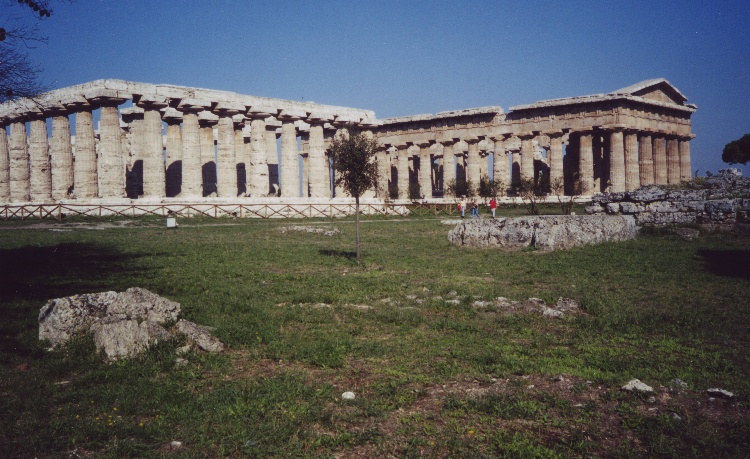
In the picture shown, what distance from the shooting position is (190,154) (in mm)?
38500

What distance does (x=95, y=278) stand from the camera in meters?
12.5

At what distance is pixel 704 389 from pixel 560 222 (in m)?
12.9

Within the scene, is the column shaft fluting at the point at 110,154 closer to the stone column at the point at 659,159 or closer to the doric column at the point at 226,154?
the doric column at the point at 226,154

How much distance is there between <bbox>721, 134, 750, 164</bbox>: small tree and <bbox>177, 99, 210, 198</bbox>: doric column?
240ft

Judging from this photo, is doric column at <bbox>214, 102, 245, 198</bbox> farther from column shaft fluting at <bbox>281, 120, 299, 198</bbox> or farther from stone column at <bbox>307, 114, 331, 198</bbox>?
stone column at <bbox>307, 114, 331, 198</bbox>

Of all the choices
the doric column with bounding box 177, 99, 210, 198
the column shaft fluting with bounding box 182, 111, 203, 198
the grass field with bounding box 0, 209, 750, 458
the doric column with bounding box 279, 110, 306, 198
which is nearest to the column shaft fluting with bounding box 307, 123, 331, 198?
the doric column with bounding box 279, 110, 306, 198

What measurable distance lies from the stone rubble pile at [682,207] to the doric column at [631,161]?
1012 inches

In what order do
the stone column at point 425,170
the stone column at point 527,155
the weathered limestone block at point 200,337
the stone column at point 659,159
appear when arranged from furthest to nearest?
the stone column at point 425,170 → the stone column at point 659,159 → the stone column at point 527,155 → the weathered limestone block at point 200,337

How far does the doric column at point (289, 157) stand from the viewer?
44.4 m

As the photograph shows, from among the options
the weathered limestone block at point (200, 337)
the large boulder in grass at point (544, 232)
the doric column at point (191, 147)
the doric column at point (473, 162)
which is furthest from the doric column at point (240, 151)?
the weathered limestone block at point (200, 337)

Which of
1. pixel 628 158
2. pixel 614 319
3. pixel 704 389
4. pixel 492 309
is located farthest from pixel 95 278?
pixel 628 158

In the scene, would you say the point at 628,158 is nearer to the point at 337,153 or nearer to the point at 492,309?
the point at 337,153

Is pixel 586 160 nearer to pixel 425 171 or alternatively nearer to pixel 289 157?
pixel 425 171

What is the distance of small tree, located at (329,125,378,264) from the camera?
1747 centimetres
